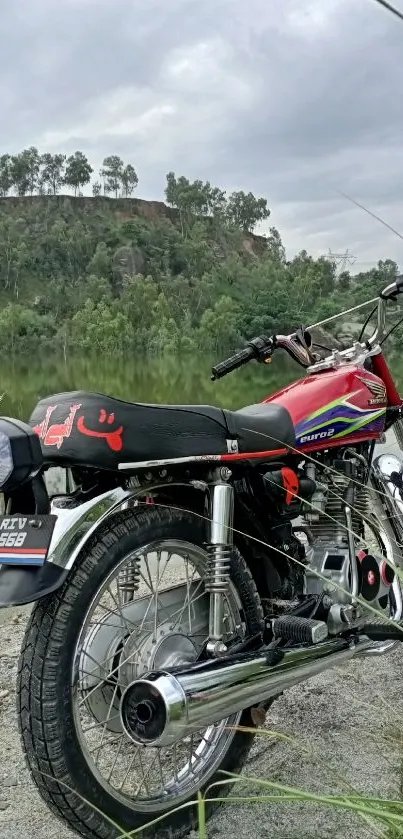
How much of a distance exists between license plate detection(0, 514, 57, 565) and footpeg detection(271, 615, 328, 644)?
750 mm

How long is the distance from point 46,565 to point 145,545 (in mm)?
284

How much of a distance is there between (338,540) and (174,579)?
57 cm

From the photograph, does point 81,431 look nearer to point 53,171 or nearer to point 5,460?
point 5,460

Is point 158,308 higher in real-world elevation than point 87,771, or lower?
higher

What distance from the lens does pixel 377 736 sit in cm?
153

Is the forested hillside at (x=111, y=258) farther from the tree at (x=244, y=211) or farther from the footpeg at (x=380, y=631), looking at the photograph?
the footpeg at (x=380, y=631)

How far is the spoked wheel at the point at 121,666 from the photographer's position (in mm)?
1684

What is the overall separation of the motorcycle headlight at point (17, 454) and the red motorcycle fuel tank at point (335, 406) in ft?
3.06

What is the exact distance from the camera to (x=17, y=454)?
5.27ft

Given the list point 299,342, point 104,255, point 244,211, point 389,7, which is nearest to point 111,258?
point 104,255

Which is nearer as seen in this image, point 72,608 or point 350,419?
point 72,608

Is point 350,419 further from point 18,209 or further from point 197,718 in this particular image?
point 18,209

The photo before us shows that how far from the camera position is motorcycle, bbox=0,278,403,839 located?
168cm

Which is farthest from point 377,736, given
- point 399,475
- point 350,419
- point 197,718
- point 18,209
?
point 18,209
